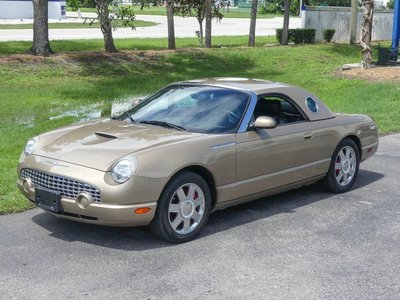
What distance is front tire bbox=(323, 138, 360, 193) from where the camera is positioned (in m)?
7.31

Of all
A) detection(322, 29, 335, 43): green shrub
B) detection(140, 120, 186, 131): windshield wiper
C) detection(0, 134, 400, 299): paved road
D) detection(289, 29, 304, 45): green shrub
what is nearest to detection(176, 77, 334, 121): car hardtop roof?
detection(140, 120, 186, 131): windshield wiper

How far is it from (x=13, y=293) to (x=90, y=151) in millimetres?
1468

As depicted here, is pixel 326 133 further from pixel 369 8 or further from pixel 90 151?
pixel 369 8

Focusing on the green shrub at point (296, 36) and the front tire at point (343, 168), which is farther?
the green shrub at point (296, 36)

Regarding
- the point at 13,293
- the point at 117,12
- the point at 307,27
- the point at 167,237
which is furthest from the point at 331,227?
the point at 307,27

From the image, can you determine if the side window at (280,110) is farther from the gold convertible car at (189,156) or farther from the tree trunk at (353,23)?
the tree trunk at (353,23)

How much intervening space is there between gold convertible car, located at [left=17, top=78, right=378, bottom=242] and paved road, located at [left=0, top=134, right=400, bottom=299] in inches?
10.8

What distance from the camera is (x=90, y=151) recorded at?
5.46 meters

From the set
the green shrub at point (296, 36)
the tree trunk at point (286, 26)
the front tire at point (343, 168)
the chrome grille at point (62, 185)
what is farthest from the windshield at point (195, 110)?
the green shrub at point (296, 36)

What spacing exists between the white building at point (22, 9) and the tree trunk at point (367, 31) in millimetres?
32173

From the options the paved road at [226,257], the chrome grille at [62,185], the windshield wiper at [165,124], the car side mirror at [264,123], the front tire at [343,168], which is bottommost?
the paved road at [226,257]

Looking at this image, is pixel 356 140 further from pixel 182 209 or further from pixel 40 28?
pixel 40 28

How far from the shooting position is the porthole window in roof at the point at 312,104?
713 centimetres

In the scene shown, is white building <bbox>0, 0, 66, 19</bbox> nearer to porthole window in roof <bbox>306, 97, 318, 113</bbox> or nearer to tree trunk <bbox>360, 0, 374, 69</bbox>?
tree trunk <bbox>360, 0, 374, 69</bbox>
